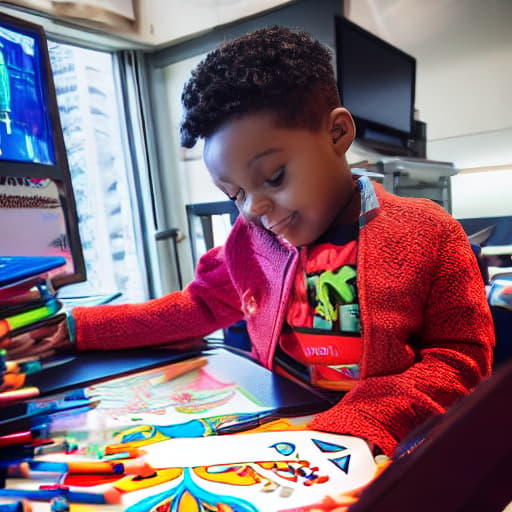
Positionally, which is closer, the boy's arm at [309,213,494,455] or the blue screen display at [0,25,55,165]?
the boy's arm at [309,213,494,455]

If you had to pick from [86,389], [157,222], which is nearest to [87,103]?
[157,222]

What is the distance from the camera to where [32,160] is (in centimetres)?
53

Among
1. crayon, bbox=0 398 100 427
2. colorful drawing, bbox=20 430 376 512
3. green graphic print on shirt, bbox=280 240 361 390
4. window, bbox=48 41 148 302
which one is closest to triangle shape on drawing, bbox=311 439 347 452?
colorful drawing, bbox=20 430 376 512

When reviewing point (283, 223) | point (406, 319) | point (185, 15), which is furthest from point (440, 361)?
point (185, 15)

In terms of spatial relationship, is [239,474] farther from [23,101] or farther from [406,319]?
[23,101]

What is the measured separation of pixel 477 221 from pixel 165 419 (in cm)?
33

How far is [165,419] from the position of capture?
1.17 feet

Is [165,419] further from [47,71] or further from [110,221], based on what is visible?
[47,71]

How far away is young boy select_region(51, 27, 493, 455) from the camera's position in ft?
1.04

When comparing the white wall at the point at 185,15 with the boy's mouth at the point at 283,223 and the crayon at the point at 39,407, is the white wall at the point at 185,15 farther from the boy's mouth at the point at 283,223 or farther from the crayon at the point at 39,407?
the crayon at the point at 39,407

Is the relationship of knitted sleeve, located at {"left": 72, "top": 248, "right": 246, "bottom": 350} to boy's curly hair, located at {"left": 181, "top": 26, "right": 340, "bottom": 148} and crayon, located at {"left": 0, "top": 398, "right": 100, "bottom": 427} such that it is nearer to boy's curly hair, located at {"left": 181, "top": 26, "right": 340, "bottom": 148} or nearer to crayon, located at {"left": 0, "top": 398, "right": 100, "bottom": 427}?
crayon, located at {"left": 0, "top": 398, "right": 100, "bottom": 427}

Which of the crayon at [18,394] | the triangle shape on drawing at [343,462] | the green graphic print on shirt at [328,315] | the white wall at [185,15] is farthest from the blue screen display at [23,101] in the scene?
the triangle shape on drawing at [343,462]

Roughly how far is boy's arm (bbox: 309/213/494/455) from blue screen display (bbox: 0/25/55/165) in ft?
1.55

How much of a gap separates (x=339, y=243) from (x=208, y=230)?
9.1 inches
